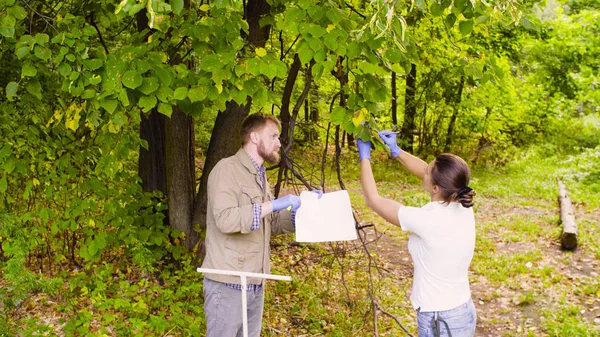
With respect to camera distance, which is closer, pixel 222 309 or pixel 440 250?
pixel 440 250

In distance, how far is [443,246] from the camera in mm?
2635

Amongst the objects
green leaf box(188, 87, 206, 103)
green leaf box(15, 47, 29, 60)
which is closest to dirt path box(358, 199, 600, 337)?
green leaf box(188, 87, 206, 103)

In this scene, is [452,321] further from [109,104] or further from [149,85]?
[109,104]

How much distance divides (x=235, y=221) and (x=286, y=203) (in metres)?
0.31

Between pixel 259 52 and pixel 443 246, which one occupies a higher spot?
pixel 259 52

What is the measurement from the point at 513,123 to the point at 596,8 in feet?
14.0

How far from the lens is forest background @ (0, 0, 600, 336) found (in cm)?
341

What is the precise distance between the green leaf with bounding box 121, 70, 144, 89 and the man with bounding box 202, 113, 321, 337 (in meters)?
0.73

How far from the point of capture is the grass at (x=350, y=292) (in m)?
4.78

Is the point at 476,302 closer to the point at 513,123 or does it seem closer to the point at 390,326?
the point at 390,326

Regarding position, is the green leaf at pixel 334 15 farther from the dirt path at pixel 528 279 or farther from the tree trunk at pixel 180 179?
the tree trunk at pixel 180 179

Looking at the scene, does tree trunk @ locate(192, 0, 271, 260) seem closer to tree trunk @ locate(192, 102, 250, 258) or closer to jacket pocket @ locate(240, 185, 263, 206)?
tree trunk @ locate(192, 102, 250, 258)

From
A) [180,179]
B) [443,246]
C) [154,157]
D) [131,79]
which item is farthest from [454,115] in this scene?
[443,246]

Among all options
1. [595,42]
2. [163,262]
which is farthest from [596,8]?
[163,262]
